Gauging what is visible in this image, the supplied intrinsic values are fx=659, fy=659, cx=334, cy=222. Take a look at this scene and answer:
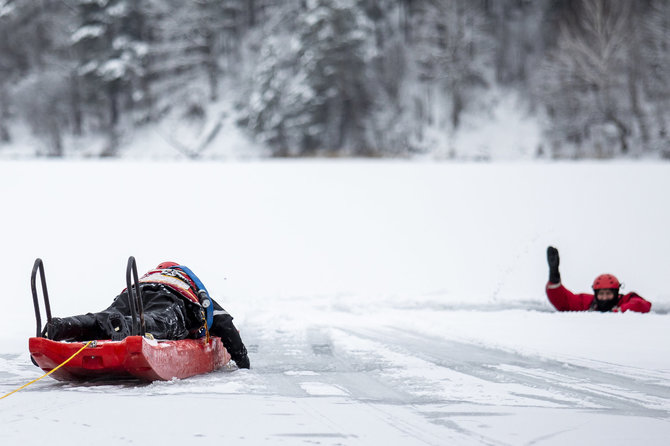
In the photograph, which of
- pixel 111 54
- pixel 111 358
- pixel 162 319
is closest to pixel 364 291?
pixel 162 319

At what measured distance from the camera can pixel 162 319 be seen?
15.6 feet

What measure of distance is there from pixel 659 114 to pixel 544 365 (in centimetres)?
2880

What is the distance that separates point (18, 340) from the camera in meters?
7.14

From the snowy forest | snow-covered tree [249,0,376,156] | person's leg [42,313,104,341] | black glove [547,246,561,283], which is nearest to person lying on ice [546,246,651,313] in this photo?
black glove [547,246,561,283]

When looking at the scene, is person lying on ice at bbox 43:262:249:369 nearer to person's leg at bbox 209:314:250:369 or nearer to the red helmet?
person's leg at bbox 209:314:250:369

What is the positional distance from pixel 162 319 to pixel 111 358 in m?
0.65

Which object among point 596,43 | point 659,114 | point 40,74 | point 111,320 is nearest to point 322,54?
point 596,43

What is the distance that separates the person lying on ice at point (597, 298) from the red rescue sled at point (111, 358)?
238 inches

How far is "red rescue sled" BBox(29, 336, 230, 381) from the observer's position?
4113 mm

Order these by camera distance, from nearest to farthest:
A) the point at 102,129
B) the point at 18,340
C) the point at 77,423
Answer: the point at 77,423, the point at 18,340, the point at 102,129

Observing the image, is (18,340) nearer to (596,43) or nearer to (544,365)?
(544,365)

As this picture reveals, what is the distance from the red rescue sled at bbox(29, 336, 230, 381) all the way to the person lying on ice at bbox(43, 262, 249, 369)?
0.18 m

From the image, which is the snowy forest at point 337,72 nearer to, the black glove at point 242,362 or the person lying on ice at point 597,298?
the person lying on ice at point 597,298

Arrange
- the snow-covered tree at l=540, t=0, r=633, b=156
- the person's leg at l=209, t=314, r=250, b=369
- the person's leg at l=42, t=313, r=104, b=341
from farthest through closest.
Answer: the snow-covered tree at l=540, t=0, r=633, b=156, the person's leg at l=209, t=314, r=250, b=369, the person's leg at l=42, t=313, r=104, b=341
